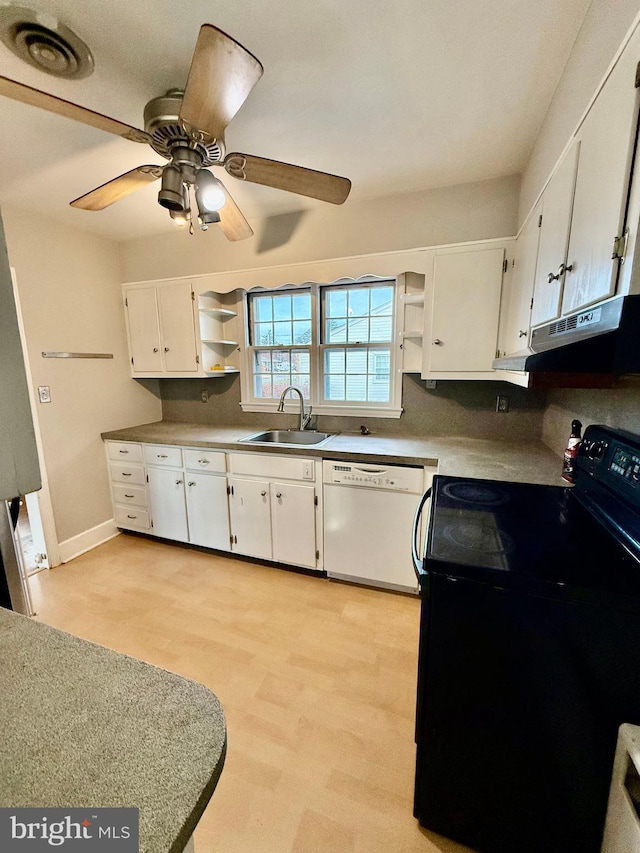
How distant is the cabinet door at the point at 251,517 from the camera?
248cm

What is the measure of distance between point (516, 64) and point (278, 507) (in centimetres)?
250

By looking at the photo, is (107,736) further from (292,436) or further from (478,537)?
(292,436)

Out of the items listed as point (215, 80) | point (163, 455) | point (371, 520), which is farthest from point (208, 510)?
point (215, 80)

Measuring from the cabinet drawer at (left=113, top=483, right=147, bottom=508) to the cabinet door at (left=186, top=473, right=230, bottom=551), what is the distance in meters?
0.50

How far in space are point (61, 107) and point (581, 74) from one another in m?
1.79

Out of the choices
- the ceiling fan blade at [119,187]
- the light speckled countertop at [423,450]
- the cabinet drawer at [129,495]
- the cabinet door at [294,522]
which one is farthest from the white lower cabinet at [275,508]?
the ceiling fan blade at [119,187]

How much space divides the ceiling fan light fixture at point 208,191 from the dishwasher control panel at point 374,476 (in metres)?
1.52

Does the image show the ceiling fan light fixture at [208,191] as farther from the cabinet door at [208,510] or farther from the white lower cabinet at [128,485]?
the white lower cabinet at [128,485]

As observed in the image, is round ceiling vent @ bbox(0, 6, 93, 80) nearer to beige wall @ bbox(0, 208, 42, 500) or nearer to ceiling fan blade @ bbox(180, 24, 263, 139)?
ceiling fan blade @ bbox(180, 24, 263, 139)

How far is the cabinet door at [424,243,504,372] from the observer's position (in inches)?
82.0

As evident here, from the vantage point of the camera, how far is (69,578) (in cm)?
250

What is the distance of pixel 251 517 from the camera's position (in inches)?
99.7

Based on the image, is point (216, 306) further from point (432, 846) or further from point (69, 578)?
point (432, 846)

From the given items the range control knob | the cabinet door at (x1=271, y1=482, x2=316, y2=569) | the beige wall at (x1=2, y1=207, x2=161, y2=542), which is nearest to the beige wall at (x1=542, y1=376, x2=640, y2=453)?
the range control knob
